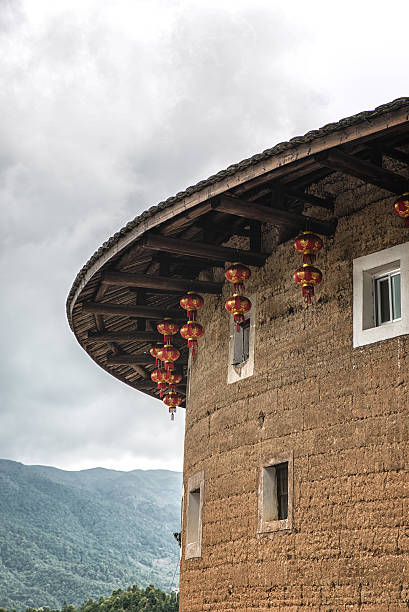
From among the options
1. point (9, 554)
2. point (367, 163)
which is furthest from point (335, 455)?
point (9, 554)

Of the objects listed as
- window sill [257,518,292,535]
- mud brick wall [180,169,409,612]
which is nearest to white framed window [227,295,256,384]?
mud brick wall [180,169,409,612]

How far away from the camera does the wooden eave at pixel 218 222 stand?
8.29m

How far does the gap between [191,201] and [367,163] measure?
5.94 feet

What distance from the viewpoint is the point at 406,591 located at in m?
7.85

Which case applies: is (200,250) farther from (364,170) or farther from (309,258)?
(364,170)

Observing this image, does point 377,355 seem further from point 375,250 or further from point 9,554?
point 9,554

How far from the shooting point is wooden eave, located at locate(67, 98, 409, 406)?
8289 millimetres

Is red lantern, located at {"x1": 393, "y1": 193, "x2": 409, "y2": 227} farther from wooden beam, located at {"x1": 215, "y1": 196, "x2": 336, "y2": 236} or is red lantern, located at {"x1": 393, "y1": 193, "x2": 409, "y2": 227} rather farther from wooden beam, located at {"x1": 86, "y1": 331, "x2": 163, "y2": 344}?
wooden beam, located at {"x1": 86, "y1": 331, "x2": 163, "y2": 344}

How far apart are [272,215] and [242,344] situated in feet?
6.95

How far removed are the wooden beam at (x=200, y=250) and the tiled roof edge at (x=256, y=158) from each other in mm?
280

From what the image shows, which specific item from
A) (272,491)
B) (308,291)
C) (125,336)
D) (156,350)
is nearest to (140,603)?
(125,336)

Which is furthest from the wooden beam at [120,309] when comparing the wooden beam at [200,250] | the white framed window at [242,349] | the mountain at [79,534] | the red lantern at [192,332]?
the mountain at [79,534]

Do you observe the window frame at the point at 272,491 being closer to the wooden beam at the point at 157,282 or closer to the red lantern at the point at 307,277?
the red lantern at the point at 307,277

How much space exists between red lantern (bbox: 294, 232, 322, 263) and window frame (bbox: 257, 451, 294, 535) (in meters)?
1.99
